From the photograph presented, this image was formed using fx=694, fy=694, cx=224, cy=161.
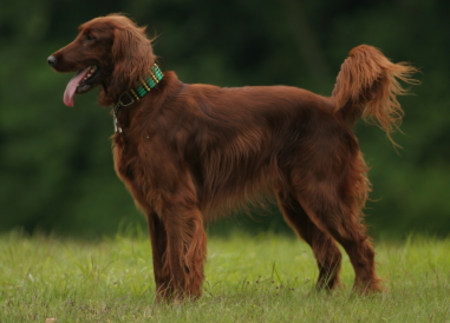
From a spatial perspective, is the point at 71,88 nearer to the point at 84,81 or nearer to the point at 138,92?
the point at 84,81

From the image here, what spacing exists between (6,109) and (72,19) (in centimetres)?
217

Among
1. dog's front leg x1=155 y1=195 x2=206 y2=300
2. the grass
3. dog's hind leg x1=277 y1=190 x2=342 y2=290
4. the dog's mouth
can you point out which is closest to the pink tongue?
the dog's mouth

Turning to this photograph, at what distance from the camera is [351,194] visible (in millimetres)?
4531

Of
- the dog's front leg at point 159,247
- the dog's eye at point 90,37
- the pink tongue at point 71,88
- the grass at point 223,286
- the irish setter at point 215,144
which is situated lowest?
the grass at point 223,286

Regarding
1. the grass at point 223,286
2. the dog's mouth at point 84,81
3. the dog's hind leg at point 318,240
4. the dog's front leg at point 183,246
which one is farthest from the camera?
the dog's hind leg at point 318,240

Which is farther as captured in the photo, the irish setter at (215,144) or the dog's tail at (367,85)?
the dog's tail at (367,85)

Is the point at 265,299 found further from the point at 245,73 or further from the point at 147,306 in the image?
the point at 245,73

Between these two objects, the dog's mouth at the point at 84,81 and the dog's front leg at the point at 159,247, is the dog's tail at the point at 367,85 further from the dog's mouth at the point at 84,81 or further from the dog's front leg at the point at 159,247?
the dog's mouth at the point at 84,81

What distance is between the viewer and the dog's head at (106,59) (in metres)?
4.27

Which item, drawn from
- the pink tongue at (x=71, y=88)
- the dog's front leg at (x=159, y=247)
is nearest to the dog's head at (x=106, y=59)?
the pink tongue at (x=71, y=88)

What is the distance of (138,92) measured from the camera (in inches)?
169

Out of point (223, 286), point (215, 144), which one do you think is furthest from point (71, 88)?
point (223, 286)

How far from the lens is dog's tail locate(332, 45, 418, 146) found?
4492 millimetres

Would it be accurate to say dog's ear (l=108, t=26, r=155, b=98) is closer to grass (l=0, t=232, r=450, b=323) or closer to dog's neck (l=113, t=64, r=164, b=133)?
dog's neck (l=113, t=64, r=164, b=133)
